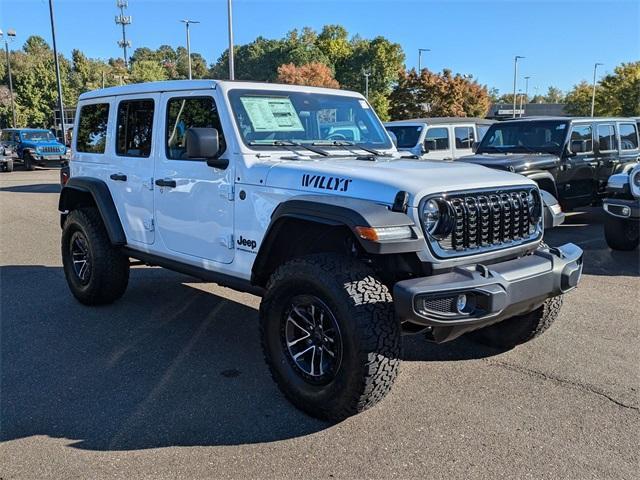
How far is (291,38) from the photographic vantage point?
81438 millimetres

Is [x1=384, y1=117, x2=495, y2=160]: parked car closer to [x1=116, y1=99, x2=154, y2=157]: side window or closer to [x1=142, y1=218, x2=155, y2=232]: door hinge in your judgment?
[x1=116, y1=99, x2=154, y2=157]: side window

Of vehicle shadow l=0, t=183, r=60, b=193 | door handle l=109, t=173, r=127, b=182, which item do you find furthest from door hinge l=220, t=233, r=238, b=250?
vehicle shadow l=0, t=183, r=60, b=193

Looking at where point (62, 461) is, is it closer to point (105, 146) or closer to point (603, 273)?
point (105, 146)

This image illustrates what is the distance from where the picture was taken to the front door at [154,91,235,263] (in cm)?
406

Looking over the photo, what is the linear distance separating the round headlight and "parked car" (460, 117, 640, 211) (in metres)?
6.00

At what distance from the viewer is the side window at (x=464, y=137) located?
13313mm

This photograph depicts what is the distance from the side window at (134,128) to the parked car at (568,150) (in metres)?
5.67

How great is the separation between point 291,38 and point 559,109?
37535 millimetres

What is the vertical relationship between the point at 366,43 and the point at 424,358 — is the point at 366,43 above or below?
above

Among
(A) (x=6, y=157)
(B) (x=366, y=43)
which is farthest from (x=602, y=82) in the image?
(A) (x=6, y=157)

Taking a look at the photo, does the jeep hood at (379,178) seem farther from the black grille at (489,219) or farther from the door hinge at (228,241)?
the door hinge at (228,241)

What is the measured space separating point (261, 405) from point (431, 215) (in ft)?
5.13

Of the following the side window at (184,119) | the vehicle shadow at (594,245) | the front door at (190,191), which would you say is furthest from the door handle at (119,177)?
the vehicle shadow at (594,245)

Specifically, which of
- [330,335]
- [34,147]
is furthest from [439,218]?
[34,147]
